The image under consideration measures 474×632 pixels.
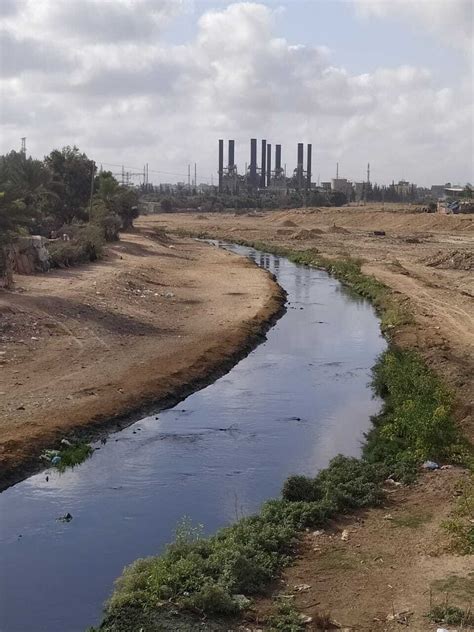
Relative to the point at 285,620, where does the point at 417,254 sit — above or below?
above

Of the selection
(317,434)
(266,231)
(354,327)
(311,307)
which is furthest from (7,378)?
(266,231)

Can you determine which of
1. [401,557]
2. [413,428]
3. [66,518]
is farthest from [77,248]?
[401,557]

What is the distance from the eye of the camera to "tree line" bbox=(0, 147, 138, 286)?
4072 centimetres

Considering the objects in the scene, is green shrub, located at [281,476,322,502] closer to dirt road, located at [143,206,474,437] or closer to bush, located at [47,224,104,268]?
dirt road, located at [143,206,474,437]

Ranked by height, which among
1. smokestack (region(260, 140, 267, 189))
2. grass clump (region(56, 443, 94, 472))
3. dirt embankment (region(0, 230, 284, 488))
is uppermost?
smokestack (region(260, 140, 267, 189))

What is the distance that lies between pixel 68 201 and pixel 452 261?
2613cm

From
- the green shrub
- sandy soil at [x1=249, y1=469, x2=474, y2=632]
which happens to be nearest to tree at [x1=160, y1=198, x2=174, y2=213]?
the green shrub

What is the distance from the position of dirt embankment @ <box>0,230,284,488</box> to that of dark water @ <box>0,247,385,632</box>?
29.5 inches

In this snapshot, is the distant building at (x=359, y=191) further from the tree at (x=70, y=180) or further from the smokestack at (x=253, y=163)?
the tree at (x=70, y=180)

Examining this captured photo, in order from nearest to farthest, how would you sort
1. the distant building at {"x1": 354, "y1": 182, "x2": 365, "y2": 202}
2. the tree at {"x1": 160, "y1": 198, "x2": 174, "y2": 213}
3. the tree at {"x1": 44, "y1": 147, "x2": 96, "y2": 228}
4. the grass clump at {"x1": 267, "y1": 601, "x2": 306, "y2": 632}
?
1. the grass clump at {"x1": 267, "y1": 601, "x2": 306, "y2": 632}
2. the tree at {"x1": 44, "y1": 147, "x2": 96, "y2": 228}
3. the tree at {"x1": 160, "y1": 198, "x2": 174, "y2": 213}
4. the distant building at {"x1": 354, "y1": 182, "x2": 365, "y2": 202}

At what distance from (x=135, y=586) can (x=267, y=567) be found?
158cm

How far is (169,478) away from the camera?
1394 cm

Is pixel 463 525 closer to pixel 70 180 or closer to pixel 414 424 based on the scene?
pixel 414 424

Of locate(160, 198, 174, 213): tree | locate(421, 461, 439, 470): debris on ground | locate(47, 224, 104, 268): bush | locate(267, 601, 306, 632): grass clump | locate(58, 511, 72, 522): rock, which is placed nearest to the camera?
locate(267, 601, 306, 632): grass clump
